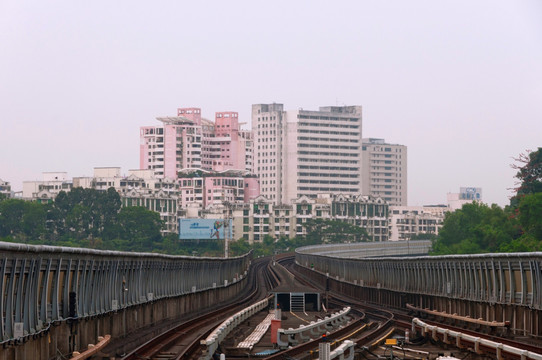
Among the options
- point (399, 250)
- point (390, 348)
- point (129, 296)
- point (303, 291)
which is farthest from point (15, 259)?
point (399, 250)

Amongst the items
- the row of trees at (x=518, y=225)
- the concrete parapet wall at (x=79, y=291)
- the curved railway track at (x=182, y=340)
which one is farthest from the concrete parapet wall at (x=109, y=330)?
the row of trees at (x=518, y=225)

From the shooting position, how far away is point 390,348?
31188 millimetres

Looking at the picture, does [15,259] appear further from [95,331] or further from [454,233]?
[454,233]

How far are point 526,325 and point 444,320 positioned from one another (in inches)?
397

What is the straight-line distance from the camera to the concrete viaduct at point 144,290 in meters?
25.0

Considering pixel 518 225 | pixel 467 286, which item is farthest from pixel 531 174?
pixel 467 286

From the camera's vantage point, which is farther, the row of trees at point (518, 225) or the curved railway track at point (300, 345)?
the row of trees at point (518, 225)

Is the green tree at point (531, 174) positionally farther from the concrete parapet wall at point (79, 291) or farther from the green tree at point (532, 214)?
the concrete parapet wall at point (79, 291)

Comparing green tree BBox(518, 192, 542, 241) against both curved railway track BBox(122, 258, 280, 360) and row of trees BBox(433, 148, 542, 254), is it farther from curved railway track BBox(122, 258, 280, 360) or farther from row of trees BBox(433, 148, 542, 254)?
curved railway track BBox(122, 258, 280, 360)

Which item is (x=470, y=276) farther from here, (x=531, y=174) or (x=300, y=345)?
(x=531, y=174)

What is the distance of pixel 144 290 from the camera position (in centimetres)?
4291

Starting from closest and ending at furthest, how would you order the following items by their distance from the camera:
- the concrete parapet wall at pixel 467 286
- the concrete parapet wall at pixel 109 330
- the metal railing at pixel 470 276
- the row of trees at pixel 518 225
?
the concrete parapet wall at pixel 109 330 → the concrete parapet wall at pixel 467 286 → the metal railing at pixel 470 276 → the row of trees at pixel 518 225

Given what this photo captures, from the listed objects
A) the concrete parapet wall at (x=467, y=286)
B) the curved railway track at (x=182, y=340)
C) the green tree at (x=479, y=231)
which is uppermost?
the green tree at (x=479, y=231)

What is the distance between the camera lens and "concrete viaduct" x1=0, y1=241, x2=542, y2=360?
2497cm
